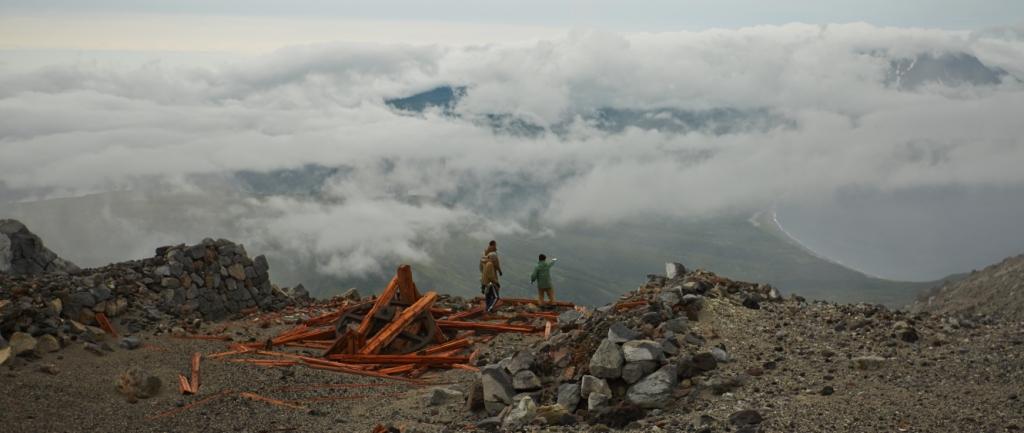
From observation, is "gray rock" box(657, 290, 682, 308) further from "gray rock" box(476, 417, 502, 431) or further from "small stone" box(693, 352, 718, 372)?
"gray rock" box(476, 417, 502, 431)

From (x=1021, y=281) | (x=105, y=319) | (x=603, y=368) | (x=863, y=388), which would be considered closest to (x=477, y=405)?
(x=603, y=368)

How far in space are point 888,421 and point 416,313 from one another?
11.3 meters

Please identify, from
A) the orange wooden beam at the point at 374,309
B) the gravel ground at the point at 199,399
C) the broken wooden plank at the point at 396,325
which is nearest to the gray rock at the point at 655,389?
the gravel ground at the point at 199,399

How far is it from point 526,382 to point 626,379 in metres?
1.69

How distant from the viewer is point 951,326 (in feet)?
45.0

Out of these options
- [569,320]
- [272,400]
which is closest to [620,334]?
[569,320]

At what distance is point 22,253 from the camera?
864 inches

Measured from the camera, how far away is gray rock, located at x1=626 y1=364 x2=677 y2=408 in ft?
36.3

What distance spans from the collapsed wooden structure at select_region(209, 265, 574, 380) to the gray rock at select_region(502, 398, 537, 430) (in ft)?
15.7

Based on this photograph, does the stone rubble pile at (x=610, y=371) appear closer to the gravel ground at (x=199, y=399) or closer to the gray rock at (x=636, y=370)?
the gray rock at (x=636, y=370)

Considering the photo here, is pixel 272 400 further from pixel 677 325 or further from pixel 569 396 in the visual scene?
pixel 677 325

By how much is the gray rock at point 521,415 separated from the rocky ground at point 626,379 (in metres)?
0.03

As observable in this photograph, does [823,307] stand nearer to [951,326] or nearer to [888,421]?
[951,326]

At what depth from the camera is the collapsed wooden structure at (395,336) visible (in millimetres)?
16562
